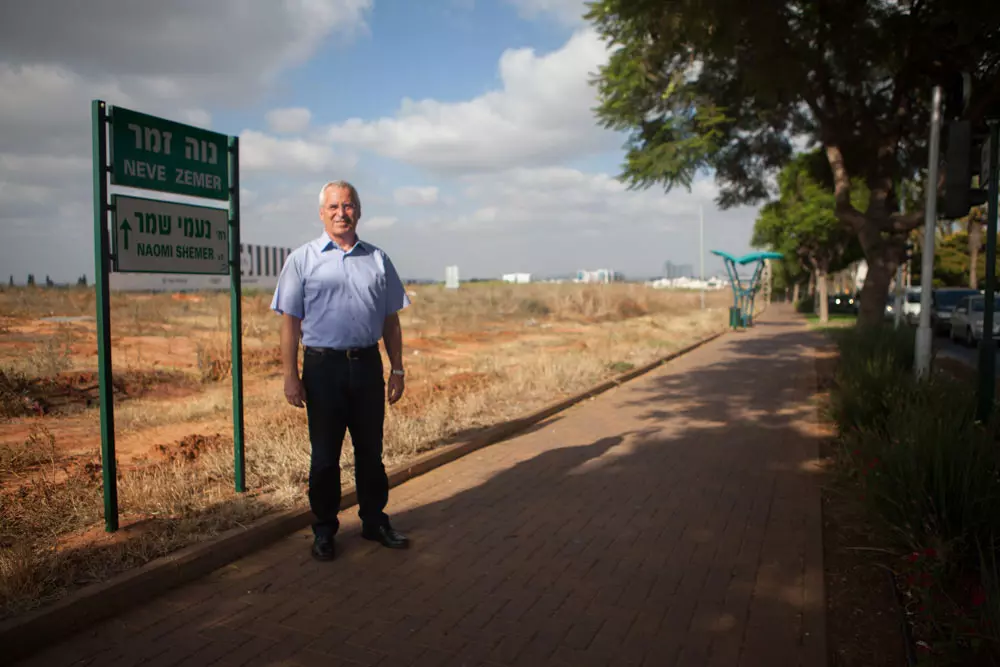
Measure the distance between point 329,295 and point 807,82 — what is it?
396 inches

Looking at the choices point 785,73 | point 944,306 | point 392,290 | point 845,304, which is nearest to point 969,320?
point 944,306

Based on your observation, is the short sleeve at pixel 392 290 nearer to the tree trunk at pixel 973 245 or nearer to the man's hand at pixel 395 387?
the man's hand at pixel 395 387

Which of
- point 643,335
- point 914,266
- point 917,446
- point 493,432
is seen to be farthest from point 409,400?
point 914,266

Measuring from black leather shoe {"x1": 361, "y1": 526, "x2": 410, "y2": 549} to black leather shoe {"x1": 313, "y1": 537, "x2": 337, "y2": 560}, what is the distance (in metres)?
0.30

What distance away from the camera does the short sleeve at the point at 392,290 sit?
4.54 m

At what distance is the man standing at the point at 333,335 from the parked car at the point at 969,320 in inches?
798

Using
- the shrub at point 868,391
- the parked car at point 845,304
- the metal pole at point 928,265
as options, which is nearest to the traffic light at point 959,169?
the metal pole at point 928,265

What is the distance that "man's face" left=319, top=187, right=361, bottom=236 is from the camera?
432cm

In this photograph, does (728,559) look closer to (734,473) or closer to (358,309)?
(734,473)

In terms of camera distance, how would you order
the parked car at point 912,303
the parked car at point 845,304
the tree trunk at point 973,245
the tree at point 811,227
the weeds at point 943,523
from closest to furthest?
the weeds at point 943,523, the parked car at point 912,303, the tree at point 811,227, the tree trunk at point 973,245, the parked car at point 845,304

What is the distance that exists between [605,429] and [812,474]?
104 inches

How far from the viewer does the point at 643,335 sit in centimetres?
2384

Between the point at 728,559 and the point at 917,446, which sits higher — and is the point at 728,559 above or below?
below

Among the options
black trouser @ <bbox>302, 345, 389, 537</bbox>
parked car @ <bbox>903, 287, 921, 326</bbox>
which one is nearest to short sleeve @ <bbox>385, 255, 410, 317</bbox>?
black trouser @ <bbox>302, 345, 389, 537</bbox>
